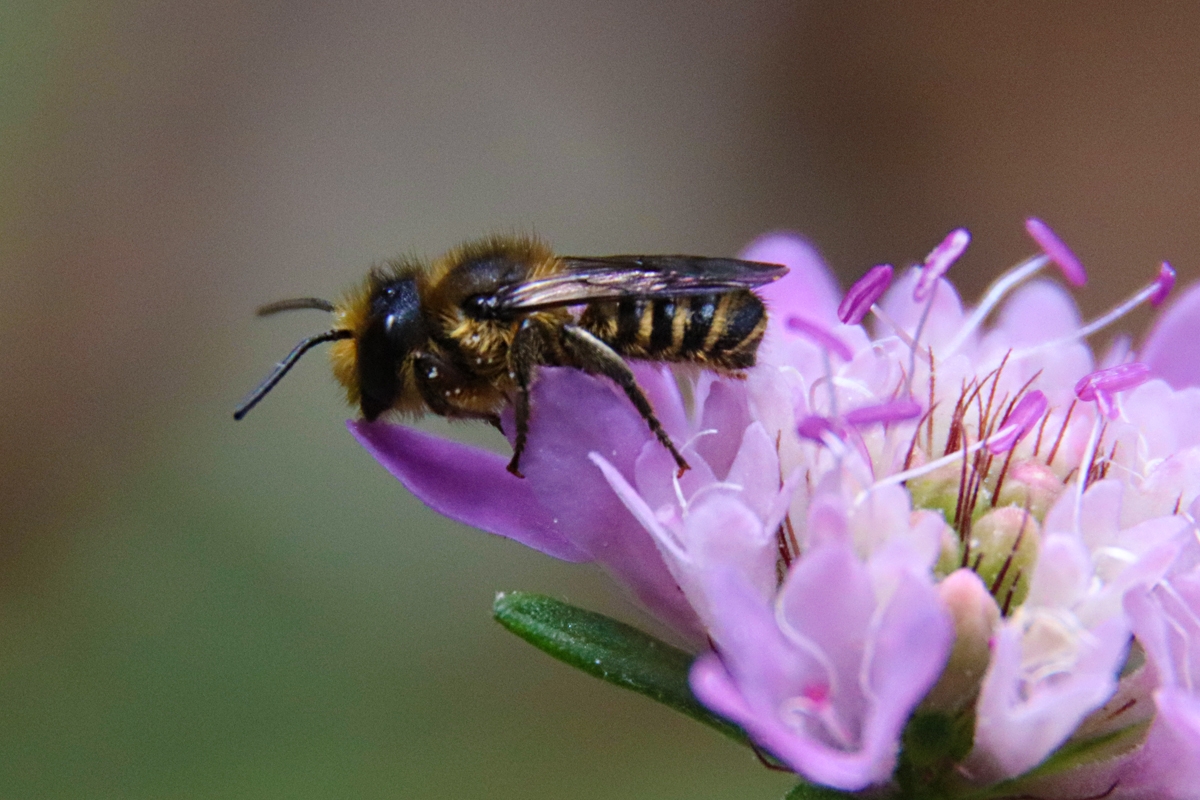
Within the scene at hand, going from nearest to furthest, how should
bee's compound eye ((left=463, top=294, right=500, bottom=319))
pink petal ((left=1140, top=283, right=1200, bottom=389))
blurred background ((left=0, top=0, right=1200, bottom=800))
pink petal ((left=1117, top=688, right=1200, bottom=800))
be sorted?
pink petal ((left=1117, top=688, right=1200, bottom=800)) → bee's compound eye ((left=463, top=294, right=500, bottom=319)) → pink petal ((left=1140, top=283, right=1200, bottom=389)) → blurred background ((left=0, top=0, right=1200, bottom=800))

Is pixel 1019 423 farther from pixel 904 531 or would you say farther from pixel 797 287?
pixel 797 287

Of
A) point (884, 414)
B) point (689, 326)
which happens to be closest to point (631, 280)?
point (689, 326)

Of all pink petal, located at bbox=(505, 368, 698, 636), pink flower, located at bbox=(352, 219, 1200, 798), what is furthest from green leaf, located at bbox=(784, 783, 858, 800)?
pink petal, located at bbox=(505, 368, 698, 636)

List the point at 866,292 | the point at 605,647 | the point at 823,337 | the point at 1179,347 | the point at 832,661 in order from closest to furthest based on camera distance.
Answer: the point at 832,661 < the point at 605,647 < the point at 823,337 < the point at 866,292 < the point at 1179,347

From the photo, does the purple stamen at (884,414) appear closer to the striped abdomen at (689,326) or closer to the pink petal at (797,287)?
the striped abdomen at (689,326)

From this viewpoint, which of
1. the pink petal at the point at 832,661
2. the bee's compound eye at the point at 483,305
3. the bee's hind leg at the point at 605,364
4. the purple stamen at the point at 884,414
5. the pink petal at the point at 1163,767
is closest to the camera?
the pink petal at the point at 832,661

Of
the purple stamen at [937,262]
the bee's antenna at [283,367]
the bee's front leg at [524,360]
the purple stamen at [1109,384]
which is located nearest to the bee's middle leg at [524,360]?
the bee's front leg at [524,360]

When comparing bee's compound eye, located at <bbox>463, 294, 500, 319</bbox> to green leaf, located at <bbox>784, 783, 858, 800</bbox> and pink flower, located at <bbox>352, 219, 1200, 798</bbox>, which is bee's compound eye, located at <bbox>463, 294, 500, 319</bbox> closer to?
pink flower, located at <bbox>352, 219, 1200, 798</bbox>
